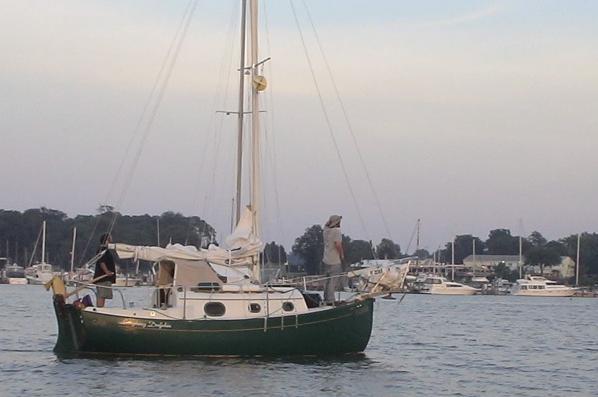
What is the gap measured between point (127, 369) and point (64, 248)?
138 metres

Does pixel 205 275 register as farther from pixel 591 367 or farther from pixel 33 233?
pixel 33 233

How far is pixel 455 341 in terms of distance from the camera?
4800cm

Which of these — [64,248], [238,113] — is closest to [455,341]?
[238,113]

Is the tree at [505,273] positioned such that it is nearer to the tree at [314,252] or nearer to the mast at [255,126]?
the tree at [314,252]

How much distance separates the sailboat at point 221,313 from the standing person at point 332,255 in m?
0.63

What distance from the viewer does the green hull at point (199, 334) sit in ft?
106

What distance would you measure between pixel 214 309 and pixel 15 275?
14018 centimetres

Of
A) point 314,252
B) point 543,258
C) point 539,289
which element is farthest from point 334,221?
point 543,258

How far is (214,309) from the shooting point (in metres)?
32.6

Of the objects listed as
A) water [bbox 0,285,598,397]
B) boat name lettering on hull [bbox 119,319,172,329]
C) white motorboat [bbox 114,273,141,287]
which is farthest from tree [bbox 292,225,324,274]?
boat name lettering on hull [bbox 119,319,172,329]

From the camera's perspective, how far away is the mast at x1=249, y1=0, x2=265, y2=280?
35406 mm

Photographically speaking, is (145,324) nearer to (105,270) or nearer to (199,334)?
(199,334)

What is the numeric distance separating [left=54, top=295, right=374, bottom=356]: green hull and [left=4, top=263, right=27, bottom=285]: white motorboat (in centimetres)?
12797

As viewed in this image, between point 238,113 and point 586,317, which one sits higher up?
point 238,113
